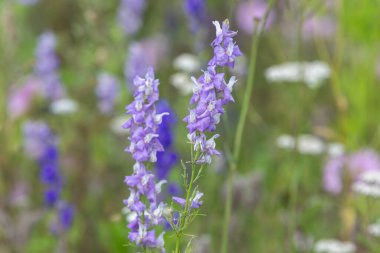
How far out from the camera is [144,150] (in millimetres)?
1676

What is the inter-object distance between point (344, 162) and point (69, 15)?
3101mm

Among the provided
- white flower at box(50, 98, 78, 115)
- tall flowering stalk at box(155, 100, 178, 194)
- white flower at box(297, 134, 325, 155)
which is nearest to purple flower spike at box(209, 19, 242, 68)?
tall flowering stalk at box(155, 100, 178, 194)

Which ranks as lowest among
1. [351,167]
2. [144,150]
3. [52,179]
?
[144,150]

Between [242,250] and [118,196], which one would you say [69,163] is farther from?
[242,250]

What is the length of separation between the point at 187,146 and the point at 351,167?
3.66ft

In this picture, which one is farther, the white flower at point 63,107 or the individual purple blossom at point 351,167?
the white flower at point 63,107

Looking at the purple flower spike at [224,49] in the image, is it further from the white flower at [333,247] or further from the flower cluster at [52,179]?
the flower cluster at [52,179]

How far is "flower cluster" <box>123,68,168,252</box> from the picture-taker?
1649mm

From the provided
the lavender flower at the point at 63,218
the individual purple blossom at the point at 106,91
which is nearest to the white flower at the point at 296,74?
the individual purple blossom at the point at 106,91

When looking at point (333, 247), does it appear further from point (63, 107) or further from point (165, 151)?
point (63, 107)

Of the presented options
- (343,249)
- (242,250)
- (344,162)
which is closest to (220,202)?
(242,250)

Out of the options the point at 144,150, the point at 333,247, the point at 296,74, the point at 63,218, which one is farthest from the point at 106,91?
the point at 144,150

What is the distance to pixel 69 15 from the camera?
20.1ft

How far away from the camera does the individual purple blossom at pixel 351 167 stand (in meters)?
3.83
